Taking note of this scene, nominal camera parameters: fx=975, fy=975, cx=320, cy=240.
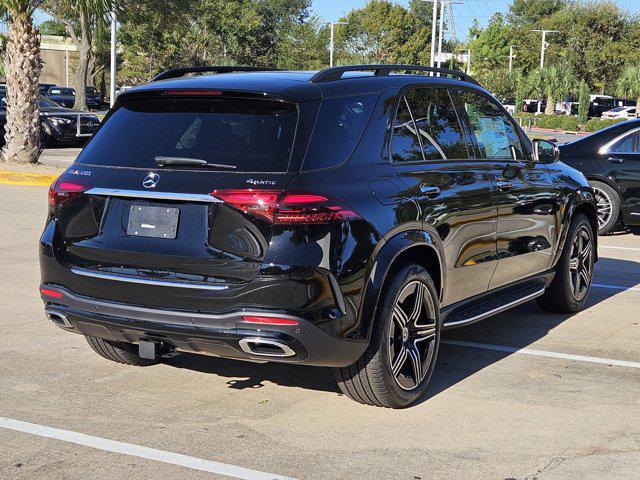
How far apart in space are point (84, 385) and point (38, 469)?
1.32 metres

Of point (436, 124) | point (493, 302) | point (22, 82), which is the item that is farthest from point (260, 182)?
point (22, 82)

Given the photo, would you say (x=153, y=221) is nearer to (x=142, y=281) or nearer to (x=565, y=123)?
(x=142, y=281)

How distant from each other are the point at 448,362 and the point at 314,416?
4.74ft

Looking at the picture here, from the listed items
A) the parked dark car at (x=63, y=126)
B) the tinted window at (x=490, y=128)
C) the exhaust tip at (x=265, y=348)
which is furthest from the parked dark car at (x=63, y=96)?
the exhaust tip at (x=265, y=348)

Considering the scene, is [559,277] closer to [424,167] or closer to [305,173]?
[424,167]

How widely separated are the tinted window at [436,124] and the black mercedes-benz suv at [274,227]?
0.02 meters

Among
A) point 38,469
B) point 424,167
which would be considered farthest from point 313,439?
point 424,167

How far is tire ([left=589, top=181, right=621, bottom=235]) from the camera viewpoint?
1252 cm

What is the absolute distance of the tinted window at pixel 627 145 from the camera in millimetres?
12602

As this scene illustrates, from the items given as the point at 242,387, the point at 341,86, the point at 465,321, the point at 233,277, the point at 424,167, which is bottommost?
the point at 242,387

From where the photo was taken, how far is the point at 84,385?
5.63 m

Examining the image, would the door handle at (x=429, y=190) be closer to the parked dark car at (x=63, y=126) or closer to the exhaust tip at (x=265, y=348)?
the exhaust tip at (x=265, y=348)

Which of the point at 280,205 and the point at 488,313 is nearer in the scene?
the point at 280,205

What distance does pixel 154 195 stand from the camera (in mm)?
4754
